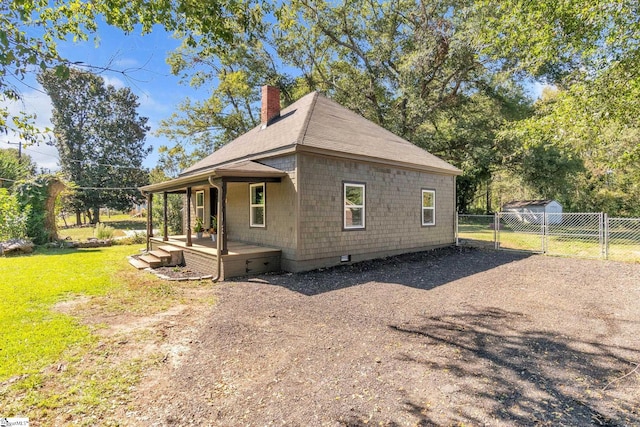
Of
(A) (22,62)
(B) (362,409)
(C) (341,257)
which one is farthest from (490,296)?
(A) (22,62)

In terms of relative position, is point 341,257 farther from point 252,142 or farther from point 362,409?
point 362,409

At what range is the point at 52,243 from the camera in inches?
524

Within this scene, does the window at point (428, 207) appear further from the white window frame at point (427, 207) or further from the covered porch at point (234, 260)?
the covered porch at point (234, 260)

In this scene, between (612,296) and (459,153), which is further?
(459,153)

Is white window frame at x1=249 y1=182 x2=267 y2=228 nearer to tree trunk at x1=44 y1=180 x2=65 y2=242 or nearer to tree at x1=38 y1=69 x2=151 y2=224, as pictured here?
tree trunk at x1=44 y1=180 x2=65 y2=242

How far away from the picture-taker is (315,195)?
326 inches

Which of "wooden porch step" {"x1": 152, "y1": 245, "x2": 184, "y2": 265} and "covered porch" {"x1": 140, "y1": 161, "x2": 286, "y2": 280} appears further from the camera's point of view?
"wooden porch step" {"x1": 152, "y1": 245, "x2": 184, "y2": 265}

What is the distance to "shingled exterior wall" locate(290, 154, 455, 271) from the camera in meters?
8.17

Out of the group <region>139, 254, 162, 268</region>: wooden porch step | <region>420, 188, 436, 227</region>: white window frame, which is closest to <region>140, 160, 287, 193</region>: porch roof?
<region>139, 254, 162, 268</region>: wooden porch step

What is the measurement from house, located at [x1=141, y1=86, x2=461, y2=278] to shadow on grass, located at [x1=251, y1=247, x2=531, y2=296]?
1.34 feet

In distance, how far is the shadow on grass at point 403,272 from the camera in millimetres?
7141

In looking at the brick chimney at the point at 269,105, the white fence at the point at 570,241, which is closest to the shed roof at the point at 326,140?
the brick chimney at the point at 269,105

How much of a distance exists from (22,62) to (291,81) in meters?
22.9

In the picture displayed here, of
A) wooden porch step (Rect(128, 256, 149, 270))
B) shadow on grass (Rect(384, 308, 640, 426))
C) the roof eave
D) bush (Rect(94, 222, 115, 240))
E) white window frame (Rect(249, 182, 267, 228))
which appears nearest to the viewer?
shadow on grass (Rect(384, 308, 640, 426))
